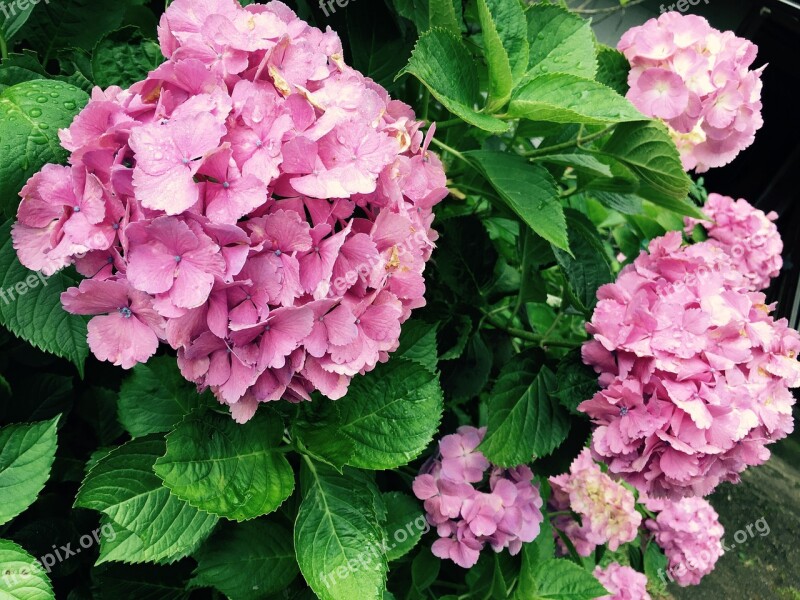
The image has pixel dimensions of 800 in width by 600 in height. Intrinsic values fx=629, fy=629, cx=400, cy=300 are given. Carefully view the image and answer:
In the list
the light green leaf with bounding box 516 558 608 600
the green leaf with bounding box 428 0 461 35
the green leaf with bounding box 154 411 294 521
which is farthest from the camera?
the light green leaf with bounding box 516 558 608 600

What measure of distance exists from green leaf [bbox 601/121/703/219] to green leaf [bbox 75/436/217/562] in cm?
76

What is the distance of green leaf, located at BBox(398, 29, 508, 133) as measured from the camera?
2.49 ft

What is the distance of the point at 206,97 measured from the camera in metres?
0.62

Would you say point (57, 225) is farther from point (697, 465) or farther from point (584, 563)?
point (584, 563)

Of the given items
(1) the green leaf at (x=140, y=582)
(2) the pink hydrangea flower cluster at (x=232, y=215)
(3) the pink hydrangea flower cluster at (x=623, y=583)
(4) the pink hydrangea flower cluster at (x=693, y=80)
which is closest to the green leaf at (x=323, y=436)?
(2) the pink hydrangea flower cluster at (x=232, y=215)

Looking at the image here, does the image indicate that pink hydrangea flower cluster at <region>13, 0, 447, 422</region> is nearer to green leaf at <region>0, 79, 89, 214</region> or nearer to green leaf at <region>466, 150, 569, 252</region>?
green leaf at <region>0, 79, 89, 214</region>

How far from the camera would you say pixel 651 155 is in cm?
90

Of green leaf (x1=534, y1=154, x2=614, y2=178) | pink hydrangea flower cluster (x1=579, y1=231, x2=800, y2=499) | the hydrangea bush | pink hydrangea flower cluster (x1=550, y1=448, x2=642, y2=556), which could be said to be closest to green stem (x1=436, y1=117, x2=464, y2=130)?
the hydrangea bush

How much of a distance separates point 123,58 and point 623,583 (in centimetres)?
175

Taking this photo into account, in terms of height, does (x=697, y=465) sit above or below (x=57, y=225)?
below

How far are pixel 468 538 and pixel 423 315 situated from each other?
16.6 inches

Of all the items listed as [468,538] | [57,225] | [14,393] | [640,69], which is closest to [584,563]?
[468,538]

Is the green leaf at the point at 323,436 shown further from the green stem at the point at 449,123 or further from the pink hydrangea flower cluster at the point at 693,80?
the pink hydrangea flower cluster at the point at 693,80

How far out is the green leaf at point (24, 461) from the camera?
825 mm
